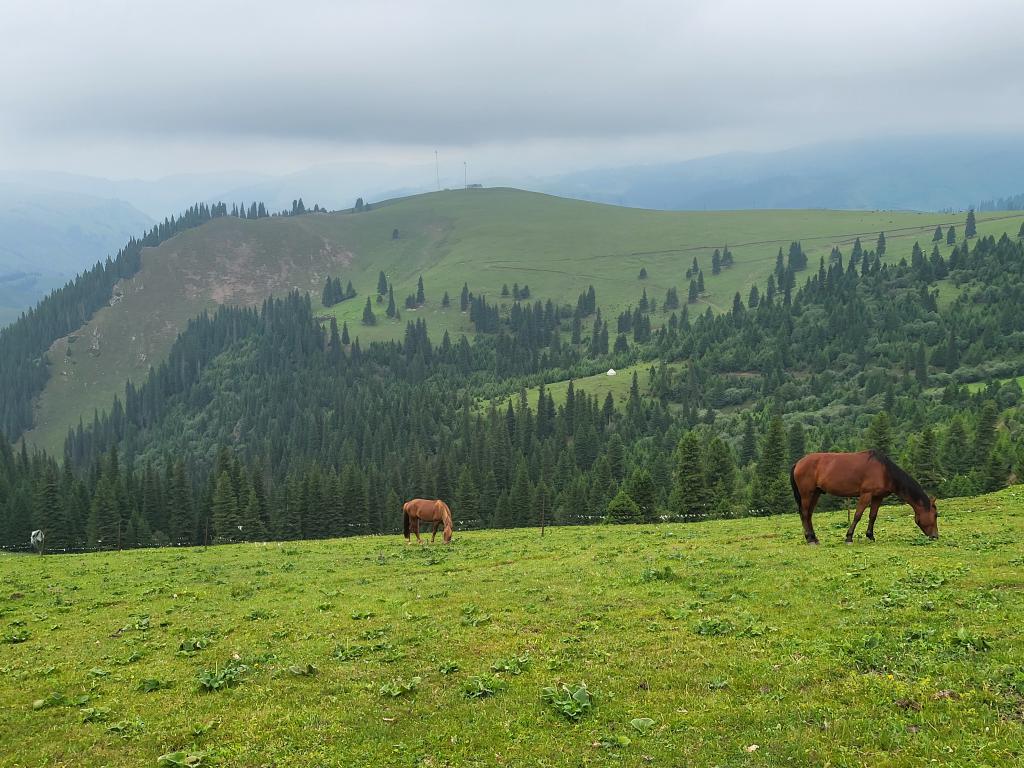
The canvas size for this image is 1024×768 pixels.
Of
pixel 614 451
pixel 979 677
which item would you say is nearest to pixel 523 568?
pixel 979 677

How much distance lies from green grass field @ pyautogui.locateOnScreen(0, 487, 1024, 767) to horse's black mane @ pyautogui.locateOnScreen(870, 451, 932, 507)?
2.01m

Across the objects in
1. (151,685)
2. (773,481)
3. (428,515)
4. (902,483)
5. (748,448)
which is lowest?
(748,448)

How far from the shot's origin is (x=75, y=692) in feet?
57.7

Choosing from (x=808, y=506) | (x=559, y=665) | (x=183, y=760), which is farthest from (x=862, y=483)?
(x=183, y=760)

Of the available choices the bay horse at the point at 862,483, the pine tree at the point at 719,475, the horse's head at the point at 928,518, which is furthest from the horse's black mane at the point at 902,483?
the pine tree at the point at 719,475

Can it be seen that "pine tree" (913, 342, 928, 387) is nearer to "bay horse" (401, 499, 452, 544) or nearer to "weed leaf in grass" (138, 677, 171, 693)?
"bay horse" (401, 499, 452, 544)

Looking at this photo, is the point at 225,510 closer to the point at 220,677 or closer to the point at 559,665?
the point at 220,677

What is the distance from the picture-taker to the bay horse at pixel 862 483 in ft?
96.7

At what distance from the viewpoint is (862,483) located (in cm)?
2955

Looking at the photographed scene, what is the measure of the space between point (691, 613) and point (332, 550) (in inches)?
1232

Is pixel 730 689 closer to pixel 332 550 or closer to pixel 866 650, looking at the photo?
pixel 866 650

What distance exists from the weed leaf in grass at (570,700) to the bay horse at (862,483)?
747 inches

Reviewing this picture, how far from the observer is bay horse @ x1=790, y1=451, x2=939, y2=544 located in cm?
2947

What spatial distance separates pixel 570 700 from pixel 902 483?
885 inches
